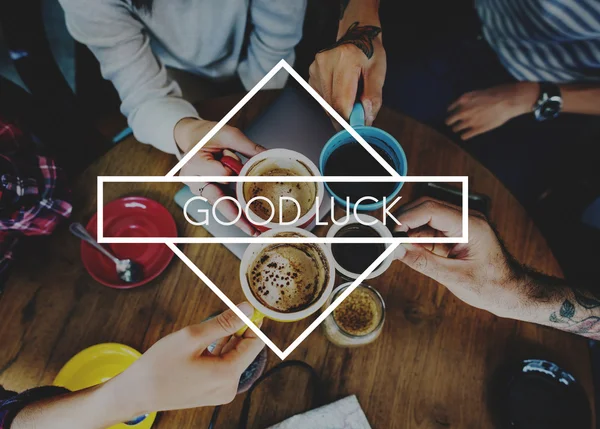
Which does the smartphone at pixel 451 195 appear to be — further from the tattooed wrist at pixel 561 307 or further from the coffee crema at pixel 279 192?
the coffee crema at pixel 279 192

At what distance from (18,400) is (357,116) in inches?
41.2

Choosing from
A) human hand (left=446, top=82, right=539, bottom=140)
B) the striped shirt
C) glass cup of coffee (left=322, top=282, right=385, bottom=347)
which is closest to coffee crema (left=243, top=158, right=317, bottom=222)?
glass cup of coffee (left=322, top=282, right=385, bottom=347)

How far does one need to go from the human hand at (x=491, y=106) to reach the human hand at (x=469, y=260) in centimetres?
73

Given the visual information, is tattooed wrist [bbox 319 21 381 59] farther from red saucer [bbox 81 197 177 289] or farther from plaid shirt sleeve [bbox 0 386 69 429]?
plaid shirt sleeve [bbox 0 386 69 429]

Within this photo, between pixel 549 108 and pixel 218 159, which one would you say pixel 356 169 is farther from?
pixel 549 108

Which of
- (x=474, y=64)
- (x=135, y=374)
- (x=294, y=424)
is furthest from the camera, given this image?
(x=474, y=64)

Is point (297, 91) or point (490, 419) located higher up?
point (297, 91)

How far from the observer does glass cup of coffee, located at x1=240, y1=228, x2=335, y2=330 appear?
3.27ft

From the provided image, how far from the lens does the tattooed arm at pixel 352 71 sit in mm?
1124

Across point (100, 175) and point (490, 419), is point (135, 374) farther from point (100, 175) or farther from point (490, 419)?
point (490, 419)

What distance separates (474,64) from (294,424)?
1.53 metres

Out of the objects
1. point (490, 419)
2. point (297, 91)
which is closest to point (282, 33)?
point (297, 91)

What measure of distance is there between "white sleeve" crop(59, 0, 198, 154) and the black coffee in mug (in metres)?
0.56

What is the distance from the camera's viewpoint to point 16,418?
946 mm
